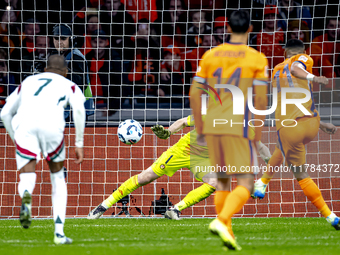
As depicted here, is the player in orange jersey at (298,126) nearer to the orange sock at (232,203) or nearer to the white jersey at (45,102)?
the orange sock at (232,203)

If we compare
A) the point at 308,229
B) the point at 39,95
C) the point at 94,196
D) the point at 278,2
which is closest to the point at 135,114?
the point at 94,196

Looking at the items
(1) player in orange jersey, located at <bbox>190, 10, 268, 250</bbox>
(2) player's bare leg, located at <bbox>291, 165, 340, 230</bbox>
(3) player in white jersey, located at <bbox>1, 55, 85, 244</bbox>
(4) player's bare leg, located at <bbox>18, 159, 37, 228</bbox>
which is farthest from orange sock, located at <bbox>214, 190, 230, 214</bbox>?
(2) player's bare leg, located at <bbox>291, 165, 340, 230</bbox>

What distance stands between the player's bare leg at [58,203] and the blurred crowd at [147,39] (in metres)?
6.21

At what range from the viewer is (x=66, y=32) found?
9.07 m

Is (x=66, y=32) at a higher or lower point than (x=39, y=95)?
higher

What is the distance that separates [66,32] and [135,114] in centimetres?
193

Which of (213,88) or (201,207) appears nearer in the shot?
(213,88)

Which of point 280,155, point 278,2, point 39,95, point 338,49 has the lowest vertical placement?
point 280,155

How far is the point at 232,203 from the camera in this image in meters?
3.91

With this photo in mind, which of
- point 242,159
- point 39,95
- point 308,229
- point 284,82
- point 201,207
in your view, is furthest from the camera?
point 201,207

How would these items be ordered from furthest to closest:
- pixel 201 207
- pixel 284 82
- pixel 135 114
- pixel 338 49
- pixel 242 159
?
pixel 338 49 < pixel 135 114 < pixel 201 207 < pixel 284 82 < pixel 242 159

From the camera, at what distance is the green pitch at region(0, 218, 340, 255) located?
402 centimetres

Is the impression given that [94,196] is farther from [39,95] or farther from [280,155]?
[39,95]

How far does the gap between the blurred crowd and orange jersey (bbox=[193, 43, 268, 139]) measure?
6607mm
